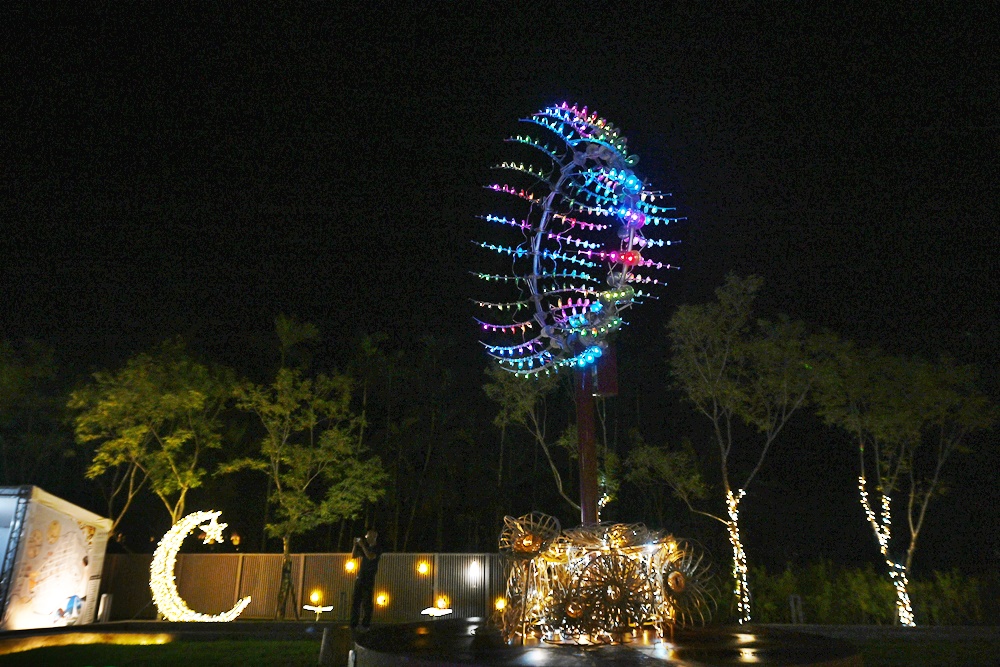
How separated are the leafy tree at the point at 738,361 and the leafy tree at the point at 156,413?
1268cm

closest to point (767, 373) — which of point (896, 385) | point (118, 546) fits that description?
point (896, 385)

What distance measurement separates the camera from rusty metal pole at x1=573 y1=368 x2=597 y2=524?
26.0 ft

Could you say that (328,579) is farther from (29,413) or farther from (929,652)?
(929,652)

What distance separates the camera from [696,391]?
16.7 metres

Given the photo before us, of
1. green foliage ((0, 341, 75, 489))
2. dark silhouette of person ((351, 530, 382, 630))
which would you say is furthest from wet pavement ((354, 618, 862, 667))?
green foliage ((0, 341, 75, 489))

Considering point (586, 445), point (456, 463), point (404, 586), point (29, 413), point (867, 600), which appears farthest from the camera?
point (456, 463)

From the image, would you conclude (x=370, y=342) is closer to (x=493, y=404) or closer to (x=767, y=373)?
(x=493, y=404)

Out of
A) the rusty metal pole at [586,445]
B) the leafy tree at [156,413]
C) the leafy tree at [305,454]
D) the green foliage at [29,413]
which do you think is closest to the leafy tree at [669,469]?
the leafy tree at [305,454]

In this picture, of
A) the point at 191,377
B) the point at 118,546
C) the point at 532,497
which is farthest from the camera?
the point at 532,497

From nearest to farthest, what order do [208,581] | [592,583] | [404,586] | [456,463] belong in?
[592,583] < [404,586] < [208,581] < [456,463]

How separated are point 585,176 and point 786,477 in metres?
18.0

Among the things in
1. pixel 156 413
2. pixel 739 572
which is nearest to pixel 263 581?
pixel 156 413

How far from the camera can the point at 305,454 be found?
18.7 metres

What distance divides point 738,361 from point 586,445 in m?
9.64
